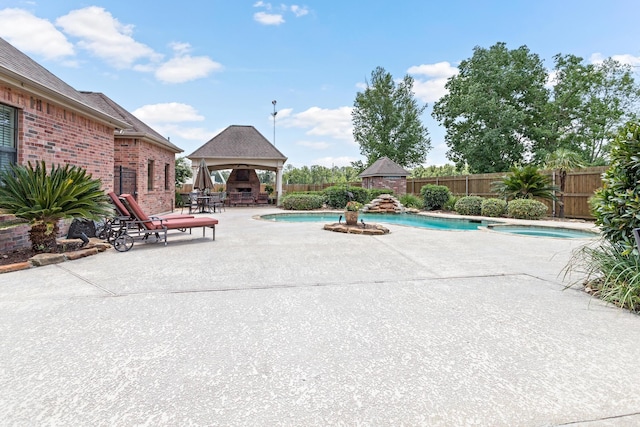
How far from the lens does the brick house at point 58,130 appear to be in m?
6.30

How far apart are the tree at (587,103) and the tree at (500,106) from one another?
1.22 m

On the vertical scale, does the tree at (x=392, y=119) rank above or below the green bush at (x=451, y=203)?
above

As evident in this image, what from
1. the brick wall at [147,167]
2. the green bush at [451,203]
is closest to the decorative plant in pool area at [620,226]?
the brick wall at [147,167]

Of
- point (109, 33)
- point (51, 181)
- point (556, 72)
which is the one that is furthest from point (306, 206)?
point (556, 72)

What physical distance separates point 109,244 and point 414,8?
1414cm

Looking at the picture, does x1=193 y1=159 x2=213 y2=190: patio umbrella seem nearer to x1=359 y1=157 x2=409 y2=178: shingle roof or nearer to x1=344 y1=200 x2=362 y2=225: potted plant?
x1=344 y1=200 x2=362 y2=225: potted plant

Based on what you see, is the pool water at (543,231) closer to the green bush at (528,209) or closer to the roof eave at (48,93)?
the green bush at (528,209)

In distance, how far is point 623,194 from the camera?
4.20 meters

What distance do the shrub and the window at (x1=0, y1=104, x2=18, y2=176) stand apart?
957 cm

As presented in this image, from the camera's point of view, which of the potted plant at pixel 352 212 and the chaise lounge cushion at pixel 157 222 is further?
the potted plant at pixel 352 212

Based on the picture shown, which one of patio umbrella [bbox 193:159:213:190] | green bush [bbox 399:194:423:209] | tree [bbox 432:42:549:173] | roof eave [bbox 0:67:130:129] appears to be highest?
tree [bbox 432:42:549:173]

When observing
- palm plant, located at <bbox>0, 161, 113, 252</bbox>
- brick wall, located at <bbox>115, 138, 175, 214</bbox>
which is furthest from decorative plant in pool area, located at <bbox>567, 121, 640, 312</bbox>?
brick wall, located at <bbox>115, 138, 175, 214</bbox>

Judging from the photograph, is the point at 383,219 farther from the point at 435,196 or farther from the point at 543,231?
the point at 543,231

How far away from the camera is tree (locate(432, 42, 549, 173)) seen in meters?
25.1
